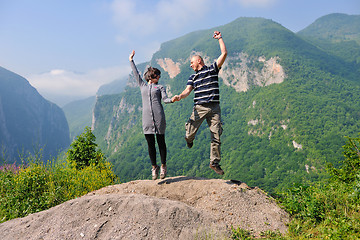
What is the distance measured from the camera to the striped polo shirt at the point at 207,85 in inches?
184

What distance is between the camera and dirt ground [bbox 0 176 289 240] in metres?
3.46

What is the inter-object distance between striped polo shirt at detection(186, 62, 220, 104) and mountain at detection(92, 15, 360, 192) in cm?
7420

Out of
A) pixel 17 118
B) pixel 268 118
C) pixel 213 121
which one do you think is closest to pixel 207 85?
pixel 213 121

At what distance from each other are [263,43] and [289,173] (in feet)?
402

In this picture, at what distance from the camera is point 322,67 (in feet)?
489

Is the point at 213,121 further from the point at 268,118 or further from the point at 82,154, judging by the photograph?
the point at 268,118

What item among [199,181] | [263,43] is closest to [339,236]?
[199,181]

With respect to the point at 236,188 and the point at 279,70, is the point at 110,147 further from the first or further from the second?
the point at 236,188

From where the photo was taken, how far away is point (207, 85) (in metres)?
4.73

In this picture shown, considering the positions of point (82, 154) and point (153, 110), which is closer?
point (153, 110)

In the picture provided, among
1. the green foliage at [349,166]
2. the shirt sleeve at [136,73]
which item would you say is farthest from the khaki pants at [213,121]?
the green foliage at [349,166]

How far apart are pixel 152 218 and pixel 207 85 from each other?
2742 mm

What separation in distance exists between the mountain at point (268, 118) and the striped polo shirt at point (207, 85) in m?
74.2

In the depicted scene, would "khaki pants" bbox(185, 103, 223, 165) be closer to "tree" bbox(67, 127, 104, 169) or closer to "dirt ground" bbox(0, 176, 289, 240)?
"dirt ground" bbox(0, 176, 289, 240)
